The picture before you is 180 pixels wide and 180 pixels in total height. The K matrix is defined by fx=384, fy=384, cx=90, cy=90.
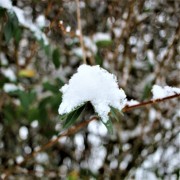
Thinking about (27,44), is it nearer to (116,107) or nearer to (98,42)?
(98,42)

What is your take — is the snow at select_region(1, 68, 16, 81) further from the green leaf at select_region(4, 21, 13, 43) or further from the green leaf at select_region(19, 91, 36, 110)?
the green leaf at select_region(4, 21, 13, 43)

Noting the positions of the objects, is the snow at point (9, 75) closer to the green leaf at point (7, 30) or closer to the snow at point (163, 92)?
the green leaf at point (7, 30)

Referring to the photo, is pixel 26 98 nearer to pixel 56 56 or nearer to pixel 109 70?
pixel 56 56

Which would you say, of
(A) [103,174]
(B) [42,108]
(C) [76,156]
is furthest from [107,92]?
(C) [76,156]

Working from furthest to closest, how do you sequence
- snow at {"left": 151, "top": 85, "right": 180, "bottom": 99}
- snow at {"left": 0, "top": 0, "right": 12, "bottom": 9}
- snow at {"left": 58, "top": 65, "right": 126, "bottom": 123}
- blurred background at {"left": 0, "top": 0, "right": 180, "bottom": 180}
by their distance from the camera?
blurred background at {"left": 0, "top": 0, "right": 180, "bottom": 180}, snow at {"left": 0, "top": 0, "right": 12, "bottom": 9}, snow at {"left": 151, "top": 85, "right": 180, "bottom": 99}, snow at {"left": 58, "top": 65, "right": 126, "bottom": 123}

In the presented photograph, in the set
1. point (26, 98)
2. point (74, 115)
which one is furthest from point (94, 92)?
point (26, 98)

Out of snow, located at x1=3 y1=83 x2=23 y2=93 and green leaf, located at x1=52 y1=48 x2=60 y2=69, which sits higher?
green leaf, located at x1=52 y1=48 x2=60 y2=69

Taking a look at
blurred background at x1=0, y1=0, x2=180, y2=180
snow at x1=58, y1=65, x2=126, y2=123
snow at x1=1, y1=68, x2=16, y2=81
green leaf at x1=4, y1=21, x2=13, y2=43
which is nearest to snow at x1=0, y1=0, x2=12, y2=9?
green leaf at x1=4, y1=21, x2=13, y2=43
